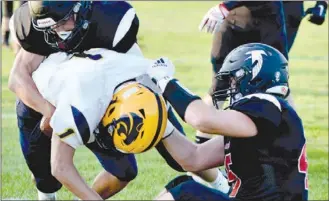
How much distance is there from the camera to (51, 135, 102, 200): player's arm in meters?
4.14

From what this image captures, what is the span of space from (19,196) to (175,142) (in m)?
1.90

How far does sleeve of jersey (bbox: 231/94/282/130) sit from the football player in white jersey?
0.39m

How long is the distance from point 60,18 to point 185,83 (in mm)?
6948

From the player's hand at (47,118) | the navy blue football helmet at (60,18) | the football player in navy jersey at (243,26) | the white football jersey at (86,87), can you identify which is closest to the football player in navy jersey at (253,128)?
the white football jersey at (86,87)

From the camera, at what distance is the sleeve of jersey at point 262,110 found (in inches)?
151

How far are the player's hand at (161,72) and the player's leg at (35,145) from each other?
4.33 ft

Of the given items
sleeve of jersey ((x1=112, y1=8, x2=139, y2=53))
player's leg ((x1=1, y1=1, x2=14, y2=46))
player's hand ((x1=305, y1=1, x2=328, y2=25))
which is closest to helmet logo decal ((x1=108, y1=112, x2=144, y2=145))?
sleeve of jersey ((x1=112, y1=8, x2=139, y2=53))

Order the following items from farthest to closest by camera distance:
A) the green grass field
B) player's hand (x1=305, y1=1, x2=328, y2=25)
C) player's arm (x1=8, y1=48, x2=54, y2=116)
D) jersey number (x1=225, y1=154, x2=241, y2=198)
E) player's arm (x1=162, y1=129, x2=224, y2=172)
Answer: player's hand (x1=305, y1=1, x2=328, y2=25) < the green grass field < player's arm (x1=8, y1=48, x2=54, y2=116) < player's arm (x1=162, y1=129, x2=224, y2=172) < jersey number (x1=225, y1=154, x2=241, y2=198)

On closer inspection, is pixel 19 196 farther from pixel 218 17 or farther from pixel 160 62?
pixel 160 62

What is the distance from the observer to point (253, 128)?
3.83 metres

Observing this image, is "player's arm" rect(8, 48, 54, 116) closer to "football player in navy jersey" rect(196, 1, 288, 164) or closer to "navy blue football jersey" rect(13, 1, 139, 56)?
"navy blue football jersey" rect(13, 1, 139, 56)

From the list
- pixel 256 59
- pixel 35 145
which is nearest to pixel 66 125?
pixel 256 59

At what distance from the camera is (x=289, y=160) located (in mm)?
3900

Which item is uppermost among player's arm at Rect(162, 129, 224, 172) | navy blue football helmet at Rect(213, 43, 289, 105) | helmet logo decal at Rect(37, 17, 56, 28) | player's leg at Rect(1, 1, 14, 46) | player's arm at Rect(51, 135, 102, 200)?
navy blue football helmet at Rect(213, 43, 289, 105)
